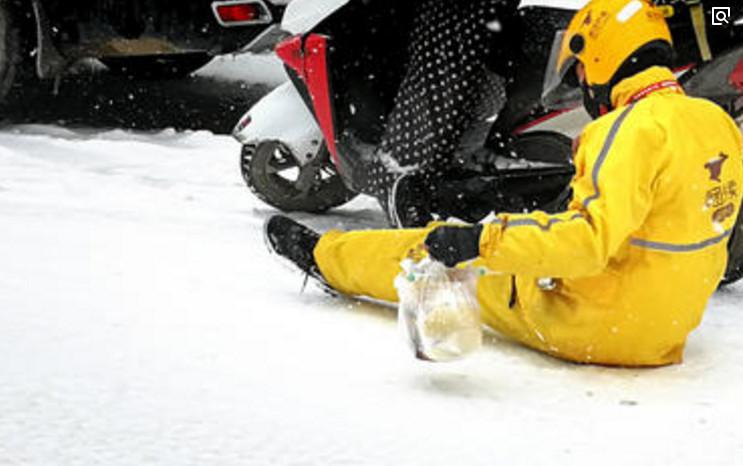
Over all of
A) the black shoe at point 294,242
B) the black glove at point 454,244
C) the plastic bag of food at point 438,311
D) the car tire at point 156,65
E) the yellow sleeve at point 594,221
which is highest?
the yellow sleeve at point 594,221

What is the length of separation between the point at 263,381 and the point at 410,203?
1.34 meters

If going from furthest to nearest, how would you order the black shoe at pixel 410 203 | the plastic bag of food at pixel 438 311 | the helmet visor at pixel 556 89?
the black shoe at pixel 410 203 → the helmet visor at pixel 556 89 → the plastic bag of food at pixel 438 311

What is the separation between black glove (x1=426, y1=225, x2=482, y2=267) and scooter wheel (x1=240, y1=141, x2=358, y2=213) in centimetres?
224

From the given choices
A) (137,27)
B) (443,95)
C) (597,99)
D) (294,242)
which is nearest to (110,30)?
(137,27)

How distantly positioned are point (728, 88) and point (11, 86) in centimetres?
396

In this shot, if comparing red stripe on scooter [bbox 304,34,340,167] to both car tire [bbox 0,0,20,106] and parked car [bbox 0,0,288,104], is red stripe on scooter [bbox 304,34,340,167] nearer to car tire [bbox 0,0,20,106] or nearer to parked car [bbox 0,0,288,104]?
parked car [bbox 0,0,288,104]

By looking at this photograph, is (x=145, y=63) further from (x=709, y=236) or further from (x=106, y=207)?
(x=709, y=236)

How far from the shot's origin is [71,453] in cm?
241

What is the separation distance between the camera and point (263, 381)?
2.93 metres

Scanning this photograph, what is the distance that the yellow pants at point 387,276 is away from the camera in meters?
3.36

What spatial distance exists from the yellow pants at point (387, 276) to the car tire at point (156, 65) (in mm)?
4521

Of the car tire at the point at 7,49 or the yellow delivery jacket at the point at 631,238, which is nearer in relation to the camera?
the yellow delivery jacket at the point at 631,238

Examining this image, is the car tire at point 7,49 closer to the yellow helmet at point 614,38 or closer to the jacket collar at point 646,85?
the yellow helmet at point 614,38

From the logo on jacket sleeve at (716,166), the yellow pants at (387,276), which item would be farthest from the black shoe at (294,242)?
the logo on jacket sleeve at (716,166)
